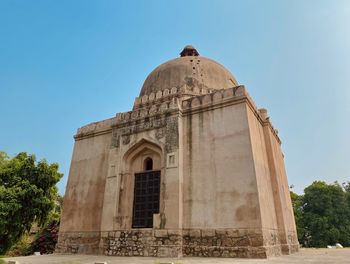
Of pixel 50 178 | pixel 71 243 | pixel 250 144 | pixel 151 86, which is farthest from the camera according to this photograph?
pixel 151 86

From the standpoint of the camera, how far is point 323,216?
25.4m

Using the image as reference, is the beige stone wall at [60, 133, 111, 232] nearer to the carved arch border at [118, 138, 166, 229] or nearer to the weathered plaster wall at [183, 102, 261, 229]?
the carved arch border at [118, 138, 166, 229]

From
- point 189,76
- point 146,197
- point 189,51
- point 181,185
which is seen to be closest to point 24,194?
point 146,197

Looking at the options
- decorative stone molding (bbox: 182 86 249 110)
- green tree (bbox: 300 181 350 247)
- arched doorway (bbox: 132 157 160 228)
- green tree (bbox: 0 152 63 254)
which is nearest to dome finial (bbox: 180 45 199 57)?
decorative stone molding (bbox: 182 86 249 110)

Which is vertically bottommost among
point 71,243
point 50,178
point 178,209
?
point 71,243

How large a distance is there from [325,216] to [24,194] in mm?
25705

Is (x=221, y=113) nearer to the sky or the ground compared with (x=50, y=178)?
nearer to the sky

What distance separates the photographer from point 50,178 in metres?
10.1

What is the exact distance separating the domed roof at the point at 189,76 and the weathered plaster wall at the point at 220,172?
4.08 metres

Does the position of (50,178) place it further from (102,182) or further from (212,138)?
(212,138)

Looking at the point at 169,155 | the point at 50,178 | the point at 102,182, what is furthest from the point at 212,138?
the point at 50,178

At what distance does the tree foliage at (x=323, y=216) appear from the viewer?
79.5 ft

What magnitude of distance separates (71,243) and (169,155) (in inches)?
235

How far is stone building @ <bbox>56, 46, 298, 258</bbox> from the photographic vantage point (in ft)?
29.4
